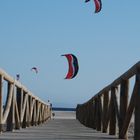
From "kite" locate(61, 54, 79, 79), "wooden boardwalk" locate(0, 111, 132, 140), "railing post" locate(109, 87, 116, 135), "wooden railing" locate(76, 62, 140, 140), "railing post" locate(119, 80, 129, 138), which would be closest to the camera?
"wooden railing" locate(76, 62, 140, 140)

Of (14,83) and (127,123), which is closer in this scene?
(127,123)

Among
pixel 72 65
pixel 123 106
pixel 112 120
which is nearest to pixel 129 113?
pixel 123 106

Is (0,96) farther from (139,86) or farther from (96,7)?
(96,7)

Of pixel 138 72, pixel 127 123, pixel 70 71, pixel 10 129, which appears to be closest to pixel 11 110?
pixel 10 129

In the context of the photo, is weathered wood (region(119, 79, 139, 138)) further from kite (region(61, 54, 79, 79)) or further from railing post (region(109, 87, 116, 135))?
kite (region(61, 54, 79, 79))

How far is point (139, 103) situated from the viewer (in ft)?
26.0

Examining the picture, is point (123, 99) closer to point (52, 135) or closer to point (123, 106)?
point (123, 106)

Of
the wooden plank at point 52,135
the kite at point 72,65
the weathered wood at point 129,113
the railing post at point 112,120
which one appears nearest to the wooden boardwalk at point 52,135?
the wooden plank at point 52,135

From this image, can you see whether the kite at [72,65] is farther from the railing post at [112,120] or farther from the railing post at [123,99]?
the railing post at [123,99]

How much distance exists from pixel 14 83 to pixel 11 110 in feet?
1.79

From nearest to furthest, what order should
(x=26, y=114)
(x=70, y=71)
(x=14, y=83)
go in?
1. (x=14, y=83)
2. (x=26, y=114)
3. (x=70, y=71)

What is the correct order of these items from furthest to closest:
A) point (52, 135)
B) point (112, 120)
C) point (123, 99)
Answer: point (112, 120) < point (52, 135) < point (123, 99)

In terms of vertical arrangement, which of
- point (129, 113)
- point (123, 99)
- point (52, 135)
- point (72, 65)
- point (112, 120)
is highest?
point (72, 65)

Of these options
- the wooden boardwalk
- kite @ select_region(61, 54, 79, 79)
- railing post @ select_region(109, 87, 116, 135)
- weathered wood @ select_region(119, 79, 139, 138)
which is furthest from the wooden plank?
kite @ select_region(61, 54, 79, 79)
